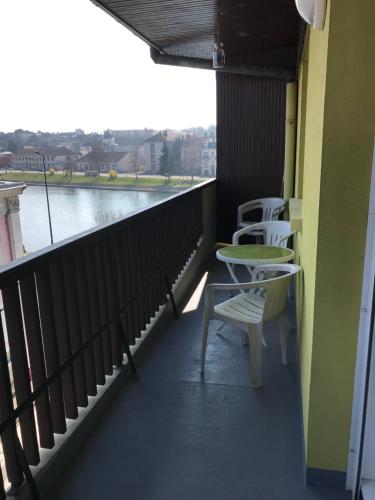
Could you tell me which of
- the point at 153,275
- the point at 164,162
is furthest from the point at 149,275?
the point at 164,162

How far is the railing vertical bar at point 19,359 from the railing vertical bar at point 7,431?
0.09 metres

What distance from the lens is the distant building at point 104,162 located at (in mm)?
3975

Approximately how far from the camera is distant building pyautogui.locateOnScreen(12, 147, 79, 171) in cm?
329

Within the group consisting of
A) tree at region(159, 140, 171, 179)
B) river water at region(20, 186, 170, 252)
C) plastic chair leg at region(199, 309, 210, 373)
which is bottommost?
plastic chair leg at region(199, 309, 210, 373)

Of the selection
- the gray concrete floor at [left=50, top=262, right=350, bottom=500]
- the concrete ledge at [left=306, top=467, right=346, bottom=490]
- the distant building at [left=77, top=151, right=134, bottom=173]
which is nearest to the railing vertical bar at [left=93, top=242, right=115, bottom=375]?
the gray concrete floor at [left=50, top=262, right=350, bottom=500]

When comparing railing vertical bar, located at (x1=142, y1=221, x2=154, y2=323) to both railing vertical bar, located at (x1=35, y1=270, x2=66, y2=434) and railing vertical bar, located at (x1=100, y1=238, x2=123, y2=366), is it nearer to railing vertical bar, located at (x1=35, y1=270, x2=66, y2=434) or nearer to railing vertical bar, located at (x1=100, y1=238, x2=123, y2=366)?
railing vertical bar, located at (x1=100, y1=238, x2=123, y2=366)

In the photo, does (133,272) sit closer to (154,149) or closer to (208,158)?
(154,149)

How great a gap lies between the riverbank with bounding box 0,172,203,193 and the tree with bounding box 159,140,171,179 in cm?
8

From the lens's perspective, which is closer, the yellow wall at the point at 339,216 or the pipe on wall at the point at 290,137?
the yellow wall at the point at 339,216

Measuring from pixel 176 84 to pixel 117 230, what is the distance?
5974 millimetres

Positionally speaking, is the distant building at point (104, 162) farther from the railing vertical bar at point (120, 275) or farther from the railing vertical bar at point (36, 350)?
the railing vertical bar at point (36, 350)

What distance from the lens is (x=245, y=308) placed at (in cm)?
Answer: 271

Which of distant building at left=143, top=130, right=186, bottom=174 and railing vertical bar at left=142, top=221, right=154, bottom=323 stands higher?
distant building at left=143, top=130, right=186, bottom=174

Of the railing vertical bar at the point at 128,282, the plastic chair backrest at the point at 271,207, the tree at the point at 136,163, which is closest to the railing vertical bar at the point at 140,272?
the railing vertical bar at the point at 128,282
